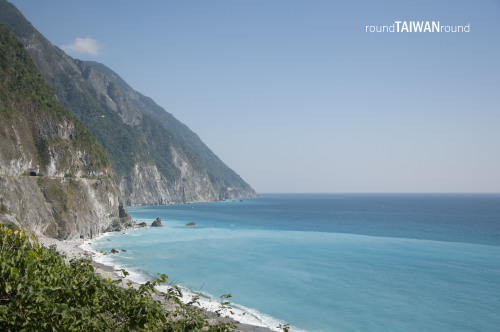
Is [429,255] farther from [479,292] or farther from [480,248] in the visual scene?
[479,292]

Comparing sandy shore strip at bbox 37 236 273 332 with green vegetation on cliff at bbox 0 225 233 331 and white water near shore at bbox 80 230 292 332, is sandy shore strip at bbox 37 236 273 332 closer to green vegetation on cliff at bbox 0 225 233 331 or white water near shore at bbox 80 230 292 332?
white water near shore at bbox 80 230 292 332

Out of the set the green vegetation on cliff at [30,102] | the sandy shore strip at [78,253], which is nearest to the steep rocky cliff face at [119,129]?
the green vegetation on cliff at [30,102]

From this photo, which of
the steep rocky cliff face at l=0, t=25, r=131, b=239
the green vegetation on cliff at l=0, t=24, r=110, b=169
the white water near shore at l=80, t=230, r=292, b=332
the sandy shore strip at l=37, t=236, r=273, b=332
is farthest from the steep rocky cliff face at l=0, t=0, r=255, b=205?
the sandy shore strip at l=37, t=236, r=273, b=332

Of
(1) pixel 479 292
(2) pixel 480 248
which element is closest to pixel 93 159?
(1) pixel 479 292

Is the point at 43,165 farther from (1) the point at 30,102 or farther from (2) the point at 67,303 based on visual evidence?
(2) the point at 67,303

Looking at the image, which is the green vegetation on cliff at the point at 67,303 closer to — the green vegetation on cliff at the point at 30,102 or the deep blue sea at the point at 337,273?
the deep blue sea at the point at 337,273

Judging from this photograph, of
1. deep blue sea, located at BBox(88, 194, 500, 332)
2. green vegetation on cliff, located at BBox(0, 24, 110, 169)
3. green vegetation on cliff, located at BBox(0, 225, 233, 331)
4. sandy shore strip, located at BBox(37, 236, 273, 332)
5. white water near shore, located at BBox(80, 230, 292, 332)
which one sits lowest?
deep blue sea, located at BBox(88, 194, 500, 332)

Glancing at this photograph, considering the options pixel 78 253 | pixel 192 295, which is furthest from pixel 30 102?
pixel 192 295
